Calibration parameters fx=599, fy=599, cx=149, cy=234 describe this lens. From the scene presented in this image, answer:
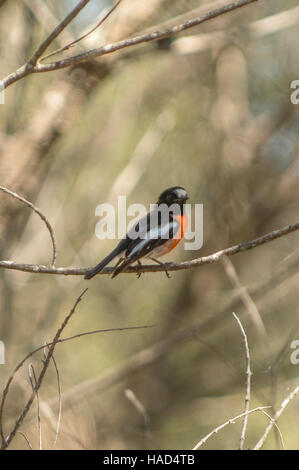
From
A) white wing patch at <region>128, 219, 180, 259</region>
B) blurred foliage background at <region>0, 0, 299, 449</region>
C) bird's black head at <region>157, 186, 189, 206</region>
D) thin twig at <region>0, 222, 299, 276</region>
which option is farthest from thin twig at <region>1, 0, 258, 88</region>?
blurred foliage background at <region>0, 0, 299, 449</region>

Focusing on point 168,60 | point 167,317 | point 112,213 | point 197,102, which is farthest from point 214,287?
point 168,60

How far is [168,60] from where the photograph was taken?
805cm

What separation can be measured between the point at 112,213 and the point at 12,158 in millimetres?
1801

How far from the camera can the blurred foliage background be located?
668 centimetres

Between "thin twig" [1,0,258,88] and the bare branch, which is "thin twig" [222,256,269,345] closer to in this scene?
"thin twig" [1,0,258,88]

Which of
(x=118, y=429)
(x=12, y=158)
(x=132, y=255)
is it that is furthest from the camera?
(x=118, y=429)

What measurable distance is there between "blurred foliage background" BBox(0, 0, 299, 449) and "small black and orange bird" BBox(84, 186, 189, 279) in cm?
177

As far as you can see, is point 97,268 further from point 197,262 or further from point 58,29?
point 58,29

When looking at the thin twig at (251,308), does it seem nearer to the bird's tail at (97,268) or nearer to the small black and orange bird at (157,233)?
the small black and orange bird at (157,233)

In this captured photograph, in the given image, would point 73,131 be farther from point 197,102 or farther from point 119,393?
point 119,393

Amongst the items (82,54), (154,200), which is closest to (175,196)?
(82,54)

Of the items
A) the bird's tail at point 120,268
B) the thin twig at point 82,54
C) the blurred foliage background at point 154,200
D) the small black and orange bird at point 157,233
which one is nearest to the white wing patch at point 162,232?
the small black and orange bird at point 157,233

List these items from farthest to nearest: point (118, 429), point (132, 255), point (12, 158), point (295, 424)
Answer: point (118, 429) → point (295, 424) → point (12, 158) → point (132, 255)

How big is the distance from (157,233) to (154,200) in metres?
3.38
